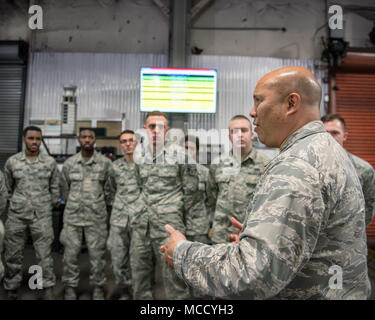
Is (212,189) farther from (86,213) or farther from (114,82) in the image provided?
(114,82)

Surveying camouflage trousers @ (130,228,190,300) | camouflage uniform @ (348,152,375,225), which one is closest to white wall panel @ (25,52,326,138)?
camouflage trousers @ (130,228,190,300)

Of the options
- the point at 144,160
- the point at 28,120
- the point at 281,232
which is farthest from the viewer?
the point at 28,120

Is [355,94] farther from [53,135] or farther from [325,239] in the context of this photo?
[53,135]

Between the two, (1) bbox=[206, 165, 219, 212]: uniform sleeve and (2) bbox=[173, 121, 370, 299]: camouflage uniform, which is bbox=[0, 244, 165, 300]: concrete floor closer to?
(1) bbox=[206, 165, 219, 212]: uniform sleeve

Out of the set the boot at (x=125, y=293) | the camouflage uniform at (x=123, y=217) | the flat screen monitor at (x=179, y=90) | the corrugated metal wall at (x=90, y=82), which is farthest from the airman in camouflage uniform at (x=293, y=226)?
the corrugated metal wall at (x=90, y=82)

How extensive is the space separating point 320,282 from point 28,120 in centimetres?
508

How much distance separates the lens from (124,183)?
2889 millimetres

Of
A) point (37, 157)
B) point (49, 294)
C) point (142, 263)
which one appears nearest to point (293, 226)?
point (142, 263)

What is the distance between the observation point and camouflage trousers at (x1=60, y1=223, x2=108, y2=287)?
264cm

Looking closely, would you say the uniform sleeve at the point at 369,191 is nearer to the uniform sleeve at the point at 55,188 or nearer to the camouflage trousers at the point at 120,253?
the camouflage trousers at the point at 120,253

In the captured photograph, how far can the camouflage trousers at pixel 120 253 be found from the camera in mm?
2664

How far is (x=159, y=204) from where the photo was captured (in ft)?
7.61

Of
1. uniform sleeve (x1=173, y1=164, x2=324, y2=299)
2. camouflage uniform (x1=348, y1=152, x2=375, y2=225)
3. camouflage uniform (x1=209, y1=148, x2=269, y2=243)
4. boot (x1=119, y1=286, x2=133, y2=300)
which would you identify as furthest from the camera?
boot (x1=119, y1=286, x2=133, y2=300)

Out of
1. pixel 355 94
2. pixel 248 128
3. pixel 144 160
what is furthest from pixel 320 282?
pixel 355 94
